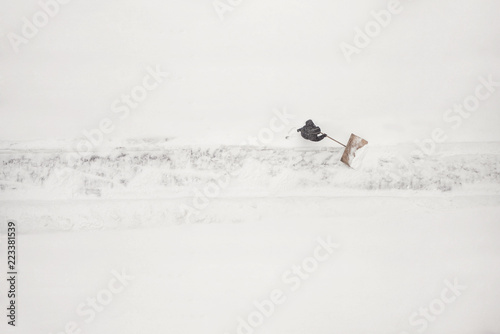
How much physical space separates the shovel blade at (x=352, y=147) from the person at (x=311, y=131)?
0.59ft

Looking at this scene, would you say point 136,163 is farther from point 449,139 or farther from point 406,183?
point 449,139

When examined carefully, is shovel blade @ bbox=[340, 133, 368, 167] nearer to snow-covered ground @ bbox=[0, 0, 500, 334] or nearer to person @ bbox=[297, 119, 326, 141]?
snow-covered ground @ bbox=[0, 0, 500, 334]

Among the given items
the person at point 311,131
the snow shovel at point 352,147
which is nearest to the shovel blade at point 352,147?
the snow shovel at point 352,147

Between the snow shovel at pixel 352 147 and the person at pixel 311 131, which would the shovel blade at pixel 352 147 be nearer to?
the snow shovel at pixel 352 147

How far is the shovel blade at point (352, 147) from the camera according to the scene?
7.81 ft

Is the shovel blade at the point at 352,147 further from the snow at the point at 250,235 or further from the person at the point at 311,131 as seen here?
the person at the point at 311,131

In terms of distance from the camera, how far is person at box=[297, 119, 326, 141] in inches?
93.2

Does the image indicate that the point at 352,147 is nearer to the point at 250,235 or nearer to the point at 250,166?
the point at 250,166

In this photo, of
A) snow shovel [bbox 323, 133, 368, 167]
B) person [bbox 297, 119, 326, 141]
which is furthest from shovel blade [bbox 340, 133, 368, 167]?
person [bbox 297, 119, 326, 141]

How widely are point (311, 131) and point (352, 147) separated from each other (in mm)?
298

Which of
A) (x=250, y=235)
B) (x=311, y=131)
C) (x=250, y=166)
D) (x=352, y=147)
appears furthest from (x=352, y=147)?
(x=250, y=235)

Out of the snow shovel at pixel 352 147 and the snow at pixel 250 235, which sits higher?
the snow shovel at pixel 352 147

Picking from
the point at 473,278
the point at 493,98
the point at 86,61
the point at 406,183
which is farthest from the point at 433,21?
the point at 86,61

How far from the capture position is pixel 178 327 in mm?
2346
